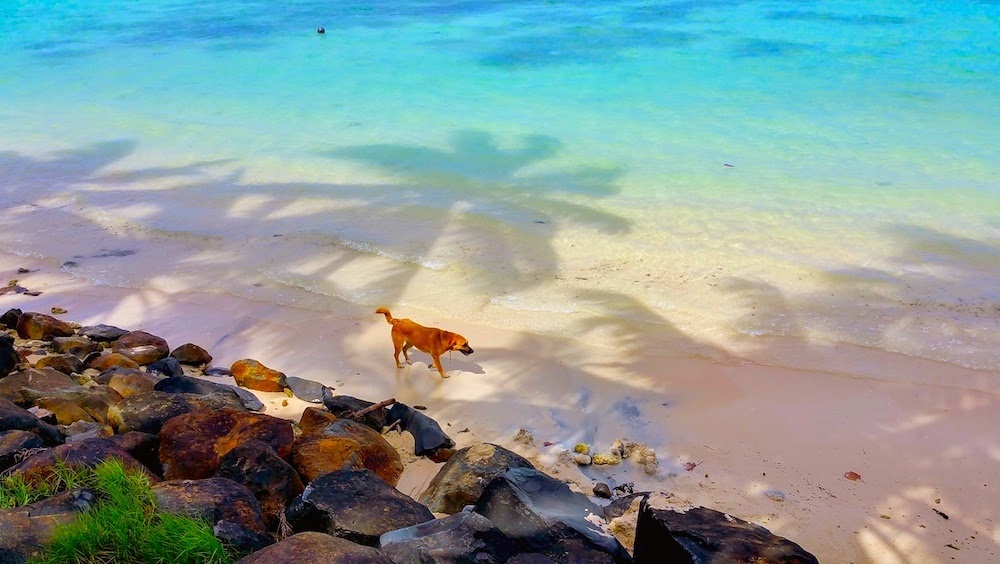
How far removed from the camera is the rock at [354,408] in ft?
15.4

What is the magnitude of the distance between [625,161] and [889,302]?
505 centimetres

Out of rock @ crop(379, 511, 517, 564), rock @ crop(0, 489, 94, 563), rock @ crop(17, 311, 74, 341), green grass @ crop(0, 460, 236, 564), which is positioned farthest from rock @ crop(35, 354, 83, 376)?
rock @ crop(379, 511, 517, 564)

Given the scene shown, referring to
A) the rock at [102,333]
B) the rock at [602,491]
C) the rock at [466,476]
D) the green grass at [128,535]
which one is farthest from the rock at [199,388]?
the rock at [602,491]

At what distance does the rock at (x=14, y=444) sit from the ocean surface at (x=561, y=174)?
3195 mm

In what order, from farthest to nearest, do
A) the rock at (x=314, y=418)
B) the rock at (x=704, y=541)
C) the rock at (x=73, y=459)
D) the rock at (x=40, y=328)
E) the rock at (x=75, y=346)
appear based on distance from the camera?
the rock at (x=40, y=328) < the rock at (x=75, y=346) < the rock at (x=314, y=418) < the rock at (x=73, y=459) < the rock at (x=704, y=541)

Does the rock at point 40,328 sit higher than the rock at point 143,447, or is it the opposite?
the rock at point 143,447

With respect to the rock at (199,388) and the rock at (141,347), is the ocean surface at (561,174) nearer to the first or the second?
the rock at (141,347)

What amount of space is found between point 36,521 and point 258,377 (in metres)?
2.18

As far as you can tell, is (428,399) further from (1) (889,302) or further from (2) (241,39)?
(2) (241,39)

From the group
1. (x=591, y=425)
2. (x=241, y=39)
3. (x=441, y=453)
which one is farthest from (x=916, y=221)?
(x=241, y=39)

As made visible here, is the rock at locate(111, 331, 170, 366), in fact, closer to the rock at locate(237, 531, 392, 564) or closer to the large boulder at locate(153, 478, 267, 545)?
the large boulder at locate(153, 478, 267, 545)

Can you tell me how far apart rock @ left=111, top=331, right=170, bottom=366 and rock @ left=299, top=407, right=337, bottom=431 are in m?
1.50

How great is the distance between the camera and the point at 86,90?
54.3 ft

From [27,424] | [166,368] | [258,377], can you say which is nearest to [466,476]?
[258,377]
